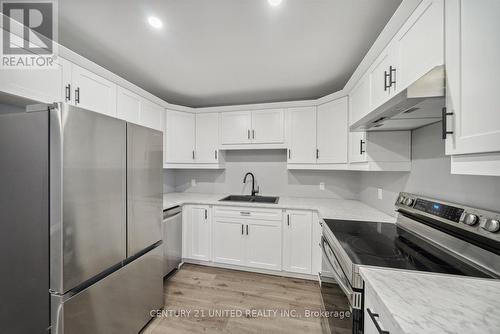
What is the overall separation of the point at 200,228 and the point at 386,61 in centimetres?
260

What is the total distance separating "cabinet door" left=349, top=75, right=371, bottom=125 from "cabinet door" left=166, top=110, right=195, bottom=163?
221 centimetres

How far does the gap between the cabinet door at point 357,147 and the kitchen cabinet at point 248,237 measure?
1070 mm

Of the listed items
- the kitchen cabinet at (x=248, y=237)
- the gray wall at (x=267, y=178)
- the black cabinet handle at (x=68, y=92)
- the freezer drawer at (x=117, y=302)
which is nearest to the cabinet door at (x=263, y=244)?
the kitchen cabinet at (x=248, y=237)

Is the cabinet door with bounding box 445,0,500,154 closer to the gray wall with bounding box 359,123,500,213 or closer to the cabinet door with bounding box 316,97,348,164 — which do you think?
the gray wall with bounding box 359,123,500,213

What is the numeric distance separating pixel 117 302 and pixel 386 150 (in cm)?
240

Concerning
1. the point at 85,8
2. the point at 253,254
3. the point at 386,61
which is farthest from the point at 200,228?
the point at 386,61

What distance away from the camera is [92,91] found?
167 cm

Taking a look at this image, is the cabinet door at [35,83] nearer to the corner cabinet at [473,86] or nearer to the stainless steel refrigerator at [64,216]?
the stainless steel refrigerator at [64,216]

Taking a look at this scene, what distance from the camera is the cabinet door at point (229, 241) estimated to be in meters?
2.39

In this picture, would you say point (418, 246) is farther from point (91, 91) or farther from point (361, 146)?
point (91, 91)

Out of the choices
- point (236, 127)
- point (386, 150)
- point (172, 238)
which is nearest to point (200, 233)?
point (172, 238)

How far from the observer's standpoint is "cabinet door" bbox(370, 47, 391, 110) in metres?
1.28

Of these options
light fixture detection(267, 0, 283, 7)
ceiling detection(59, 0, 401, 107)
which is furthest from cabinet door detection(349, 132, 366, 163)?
light fixture detection(267, 0, 283, 7)

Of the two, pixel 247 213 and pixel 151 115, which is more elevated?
pixel 151 115
